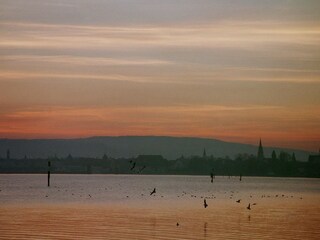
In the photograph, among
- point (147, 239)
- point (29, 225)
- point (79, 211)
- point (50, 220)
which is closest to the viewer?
point (147, 239)

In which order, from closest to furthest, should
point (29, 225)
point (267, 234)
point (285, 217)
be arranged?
point (267, 234) → point (29, 225) → point (285, 217)

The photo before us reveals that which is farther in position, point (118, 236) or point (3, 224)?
point (3, 224)

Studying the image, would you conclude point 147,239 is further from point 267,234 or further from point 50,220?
point 50,220

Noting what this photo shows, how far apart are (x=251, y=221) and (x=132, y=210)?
7.86 meters

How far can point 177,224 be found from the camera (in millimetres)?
28062

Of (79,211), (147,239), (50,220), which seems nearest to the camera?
(147,239)

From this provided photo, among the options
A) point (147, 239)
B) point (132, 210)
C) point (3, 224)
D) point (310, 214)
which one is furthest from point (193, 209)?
point (147, 239)

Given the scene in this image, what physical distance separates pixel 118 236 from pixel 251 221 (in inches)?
320

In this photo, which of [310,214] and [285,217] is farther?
[310,214]

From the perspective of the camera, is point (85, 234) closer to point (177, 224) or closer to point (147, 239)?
point (147, 239)

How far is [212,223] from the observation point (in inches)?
1151

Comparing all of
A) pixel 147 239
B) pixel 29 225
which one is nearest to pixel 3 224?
pixel 29 225

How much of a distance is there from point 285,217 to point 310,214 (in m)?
3.10

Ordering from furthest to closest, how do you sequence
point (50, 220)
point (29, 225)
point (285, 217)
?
point (285, 217) → point (50, 220) → point (29, 225)
